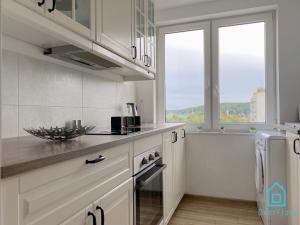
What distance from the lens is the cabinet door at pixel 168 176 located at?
208 cm

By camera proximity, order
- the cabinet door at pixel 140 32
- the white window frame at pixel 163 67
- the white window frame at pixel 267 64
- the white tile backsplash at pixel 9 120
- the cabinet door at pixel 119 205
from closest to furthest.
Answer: the cabinet door at pixel 119 205
the white tile backsplash at pixel 9 120
the cabinet door at pixel 140 32
the white window frame at pixel 267 64
the white window frame at pixel 163 67

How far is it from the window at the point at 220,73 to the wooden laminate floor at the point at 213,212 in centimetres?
95

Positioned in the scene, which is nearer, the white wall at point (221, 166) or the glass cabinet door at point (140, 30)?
the glass cabinet door at point (140, 30)

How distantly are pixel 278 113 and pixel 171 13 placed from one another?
6.05 ft

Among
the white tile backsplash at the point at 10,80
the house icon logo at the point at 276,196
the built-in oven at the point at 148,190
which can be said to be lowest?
the house icon logo at the point at 276,196

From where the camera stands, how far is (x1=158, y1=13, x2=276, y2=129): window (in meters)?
2.85

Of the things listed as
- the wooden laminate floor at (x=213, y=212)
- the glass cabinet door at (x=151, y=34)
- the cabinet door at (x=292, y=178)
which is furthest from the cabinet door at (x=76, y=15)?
the wooden laminate floor at (x=213, y=212)

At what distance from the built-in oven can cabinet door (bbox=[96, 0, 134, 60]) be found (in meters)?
0.80

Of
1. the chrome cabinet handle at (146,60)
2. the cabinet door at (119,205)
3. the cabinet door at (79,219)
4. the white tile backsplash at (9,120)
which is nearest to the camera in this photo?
the cabinet door at (79,219)

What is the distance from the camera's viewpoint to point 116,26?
1.67 metres

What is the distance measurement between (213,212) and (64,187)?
2.18 metres

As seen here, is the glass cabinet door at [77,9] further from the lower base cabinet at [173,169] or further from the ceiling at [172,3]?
the ceiling at [172,3]

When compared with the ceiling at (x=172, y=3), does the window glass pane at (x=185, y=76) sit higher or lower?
lower

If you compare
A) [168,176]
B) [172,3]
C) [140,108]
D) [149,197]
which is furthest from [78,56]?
[172,3]
